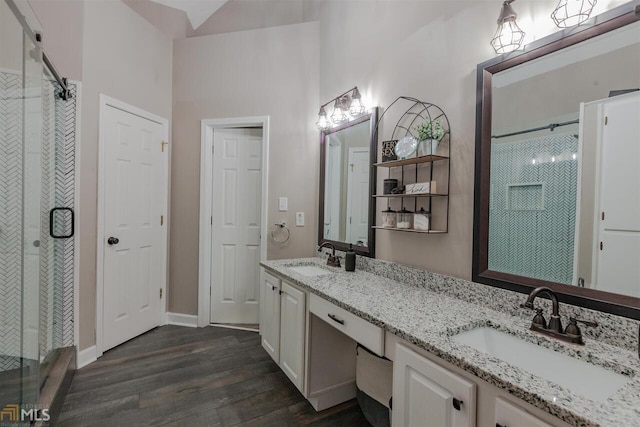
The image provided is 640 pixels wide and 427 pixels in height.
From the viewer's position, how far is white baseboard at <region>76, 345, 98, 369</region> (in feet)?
7.46

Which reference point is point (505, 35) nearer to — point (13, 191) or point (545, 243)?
point (545, 243)

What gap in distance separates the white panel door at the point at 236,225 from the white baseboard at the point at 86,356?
39.3 inches

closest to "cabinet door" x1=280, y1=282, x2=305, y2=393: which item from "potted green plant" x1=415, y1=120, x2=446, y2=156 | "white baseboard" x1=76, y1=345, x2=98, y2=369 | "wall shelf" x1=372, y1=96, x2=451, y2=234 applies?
"wall shelf" x1=372, y1=96, x2=451, y2=234

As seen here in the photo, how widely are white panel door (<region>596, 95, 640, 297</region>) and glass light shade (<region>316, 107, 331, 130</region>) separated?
1.84 meters

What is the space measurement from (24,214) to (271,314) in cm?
159

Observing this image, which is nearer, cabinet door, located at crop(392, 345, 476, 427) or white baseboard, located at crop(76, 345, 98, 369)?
cabinet door, located at crop(392, 345, 476, 427)

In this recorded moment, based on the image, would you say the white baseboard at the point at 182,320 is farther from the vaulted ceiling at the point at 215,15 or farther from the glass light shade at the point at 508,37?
the glass light shade at the point at 508,37

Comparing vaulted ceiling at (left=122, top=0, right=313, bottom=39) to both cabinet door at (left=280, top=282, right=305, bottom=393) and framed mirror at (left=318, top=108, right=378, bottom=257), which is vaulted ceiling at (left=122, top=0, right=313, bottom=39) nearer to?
framed mirror at (left=318, top=108, right=378, bottom=257)

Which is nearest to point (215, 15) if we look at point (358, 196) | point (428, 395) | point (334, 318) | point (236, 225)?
point (236, 225)

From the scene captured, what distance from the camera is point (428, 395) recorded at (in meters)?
1.01

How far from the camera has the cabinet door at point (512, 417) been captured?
2.42 feet

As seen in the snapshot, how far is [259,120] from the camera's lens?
2934 mm

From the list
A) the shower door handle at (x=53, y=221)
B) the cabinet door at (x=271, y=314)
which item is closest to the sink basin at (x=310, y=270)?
the cabinet door at (x=271, y=314)

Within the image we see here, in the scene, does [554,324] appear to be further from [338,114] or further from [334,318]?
[338,114]
